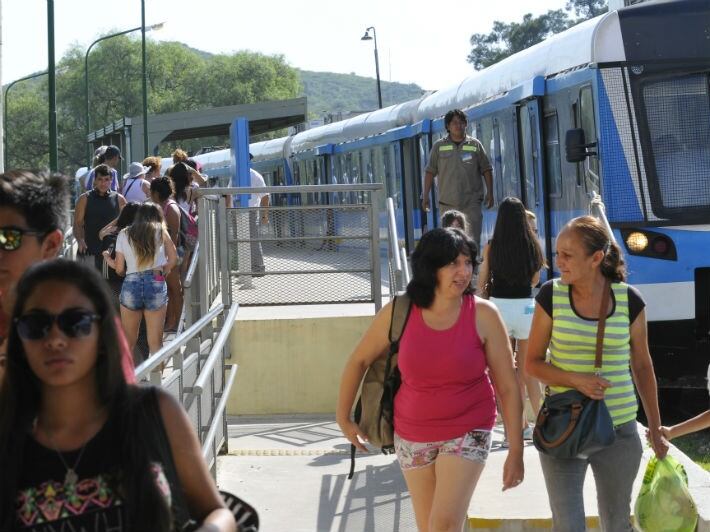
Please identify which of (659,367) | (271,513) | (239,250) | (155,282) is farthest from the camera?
(239,250)

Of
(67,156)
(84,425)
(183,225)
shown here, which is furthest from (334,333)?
(67,156)

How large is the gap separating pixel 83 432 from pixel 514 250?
5838 millimetres

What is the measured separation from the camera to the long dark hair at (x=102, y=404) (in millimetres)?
2734

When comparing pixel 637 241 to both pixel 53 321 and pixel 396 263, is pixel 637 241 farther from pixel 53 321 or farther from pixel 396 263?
pixel 53 321

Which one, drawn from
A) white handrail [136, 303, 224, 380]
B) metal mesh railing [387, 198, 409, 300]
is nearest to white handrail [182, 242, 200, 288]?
metal mesh railing [387, 198, 409, 300]

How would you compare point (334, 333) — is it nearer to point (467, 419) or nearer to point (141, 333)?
point (141, 333)

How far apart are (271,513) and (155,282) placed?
107 inches

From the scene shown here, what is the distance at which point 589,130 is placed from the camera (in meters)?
12.1

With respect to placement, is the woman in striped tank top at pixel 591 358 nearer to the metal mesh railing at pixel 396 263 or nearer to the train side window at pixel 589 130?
the metal mesh railing at pixel 396 263

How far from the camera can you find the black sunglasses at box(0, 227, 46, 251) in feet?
11.5

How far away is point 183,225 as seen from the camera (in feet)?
42.2

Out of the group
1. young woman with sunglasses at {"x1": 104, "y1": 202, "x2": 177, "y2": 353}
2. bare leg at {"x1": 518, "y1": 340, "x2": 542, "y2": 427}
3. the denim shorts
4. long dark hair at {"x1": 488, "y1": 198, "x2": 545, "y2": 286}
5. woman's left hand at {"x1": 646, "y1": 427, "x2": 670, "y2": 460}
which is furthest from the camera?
the denim shorts

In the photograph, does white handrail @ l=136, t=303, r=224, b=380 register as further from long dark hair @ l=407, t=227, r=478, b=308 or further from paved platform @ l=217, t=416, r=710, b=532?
paved platform @ l=217, t=416, r=710, b=532

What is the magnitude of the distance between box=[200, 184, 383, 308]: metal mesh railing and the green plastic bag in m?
6.76
